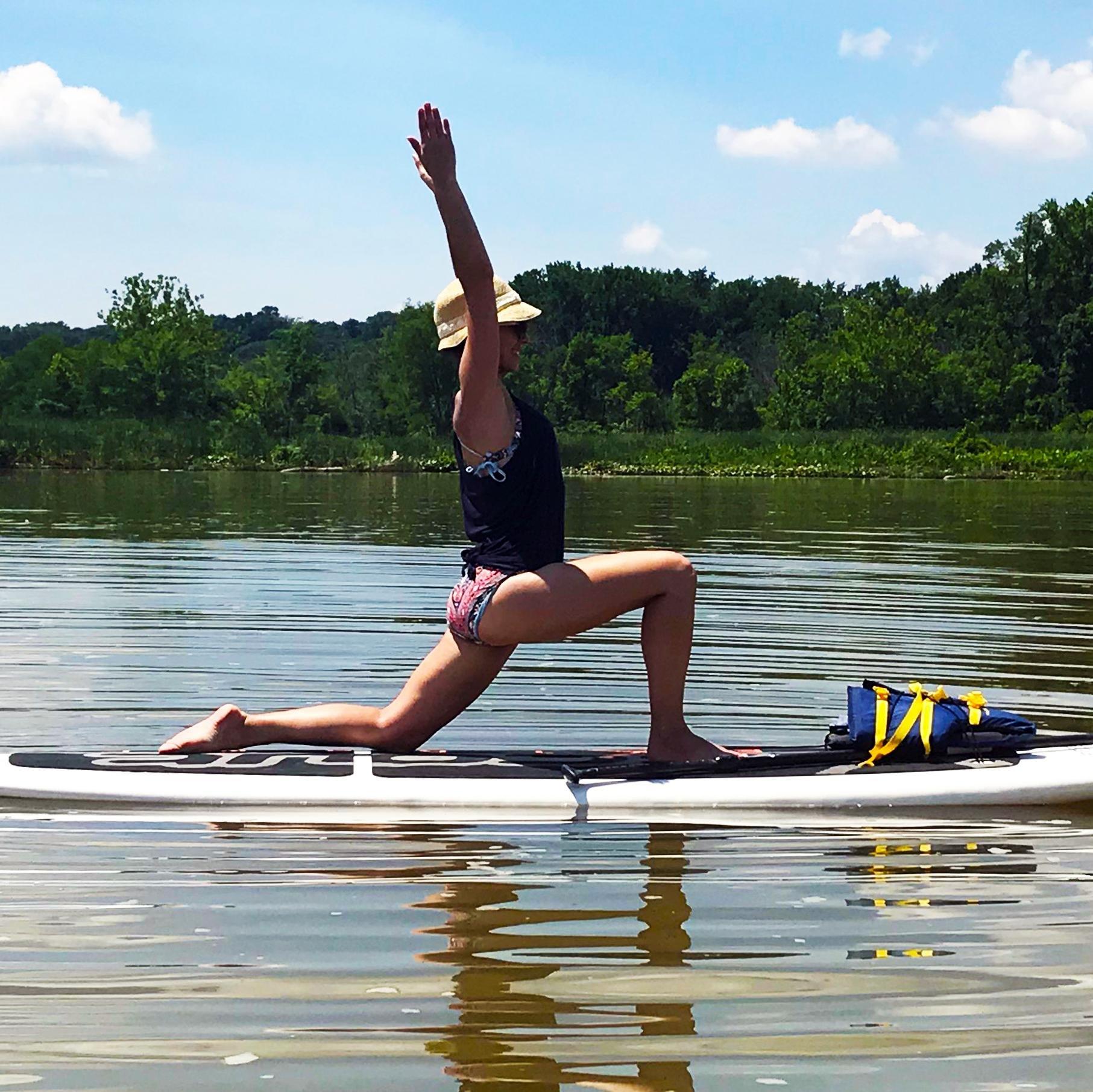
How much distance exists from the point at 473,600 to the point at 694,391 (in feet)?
284

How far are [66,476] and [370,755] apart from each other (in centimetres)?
4307

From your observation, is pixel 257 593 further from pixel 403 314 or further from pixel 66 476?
pixel 403 314

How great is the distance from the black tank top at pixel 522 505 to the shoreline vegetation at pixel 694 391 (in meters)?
52.0

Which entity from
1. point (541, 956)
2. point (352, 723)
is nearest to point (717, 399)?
point (352, 723)

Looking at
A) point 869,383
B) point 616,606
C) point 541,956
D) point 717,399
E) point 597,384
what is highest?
point 597,384

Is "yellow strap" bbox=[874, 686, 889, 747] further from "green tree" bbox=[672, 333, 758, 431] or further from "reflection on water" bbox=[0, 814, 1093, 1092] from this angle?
"green tree" bbox=[672, 333, 758, 431]

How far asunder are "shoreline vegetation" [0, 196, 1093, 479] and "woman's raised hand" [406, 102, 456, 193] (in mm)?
52538

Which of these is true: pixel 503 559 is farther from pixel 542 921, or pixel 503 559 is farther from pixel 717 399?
pixel 717 399

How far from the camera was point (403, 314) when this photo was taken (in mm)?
106375

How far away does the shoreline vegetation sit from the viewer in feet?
206

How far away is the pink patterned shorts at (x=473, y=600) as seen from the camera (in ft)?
17.8

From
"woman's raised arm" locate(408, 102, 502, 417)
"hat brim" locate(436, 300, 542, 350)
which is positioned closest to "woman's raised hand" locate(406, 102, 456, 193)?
"woman's raised arm" locate(408, 102, 502, 417)

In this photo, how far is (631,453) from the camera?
68.1 metres

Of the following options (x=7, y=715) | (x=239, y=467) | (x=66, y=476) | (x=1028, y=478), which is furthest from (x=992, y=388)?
(x=7, y=715)
